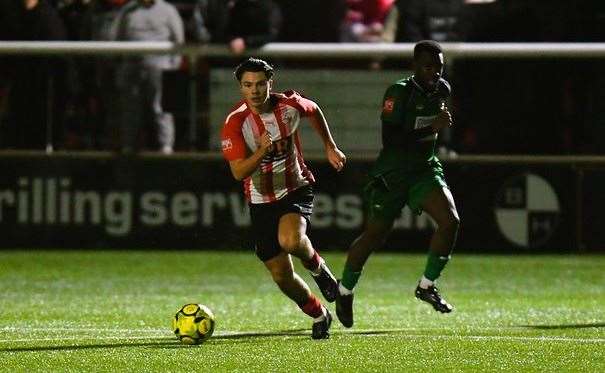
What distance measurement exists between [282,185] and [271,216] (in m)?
0.20

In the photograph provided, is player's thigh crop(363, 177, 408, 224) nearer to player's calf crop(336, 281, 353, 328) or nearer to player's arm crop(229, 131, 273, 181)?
player's calf crop(336, 281, 353, 328)

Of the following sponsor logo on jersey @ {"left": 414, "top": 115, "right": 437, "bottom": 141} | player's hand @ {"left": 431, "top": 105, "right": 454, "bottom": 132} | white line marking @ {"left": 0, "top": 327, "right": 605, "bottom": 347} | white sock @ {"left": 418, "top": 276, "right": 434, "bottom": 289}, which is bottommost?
white line marking @ {"left": 0, "top": 327, "right": 605, "bottom": 347}

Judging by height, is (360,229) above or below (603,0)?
below

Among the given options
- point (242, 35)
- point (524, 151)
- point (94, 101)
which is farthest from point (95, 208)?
point (524, 151)

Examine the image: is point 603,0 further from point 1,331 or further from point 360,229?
point 1,331

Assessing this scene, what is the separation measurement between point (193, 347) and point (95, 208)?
6770 mm

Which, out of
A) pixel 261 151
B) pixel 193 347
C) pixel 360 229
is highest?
pixel 261 151

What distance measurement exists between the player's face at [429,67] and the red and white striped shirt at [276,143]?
99 cm

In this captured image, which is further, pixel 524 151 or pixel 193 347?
pixel 524 151

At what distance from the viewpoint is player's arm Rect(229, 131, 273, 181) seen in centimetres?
844

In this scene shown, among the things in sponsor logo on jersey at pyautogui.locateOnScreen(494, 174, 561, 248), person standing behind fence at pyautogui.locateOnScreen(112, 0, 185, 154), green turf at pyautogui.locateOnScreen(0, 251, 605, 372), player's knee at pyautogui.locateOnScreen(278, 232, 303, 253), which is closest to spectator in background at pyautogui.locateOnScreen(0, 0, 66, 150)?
person standing behind fence at pyautogui.locateOnScreen(112, 0, 185, 154)

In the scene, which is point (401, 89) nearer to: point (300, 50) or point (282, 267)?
point (282, 267)

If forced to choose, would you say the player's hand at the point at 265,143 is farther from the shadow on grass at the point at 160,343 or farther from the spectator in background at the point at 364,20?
the spectator in background at the point at 364,20

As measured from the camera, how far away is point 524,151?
14969 millimetres
